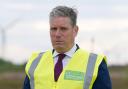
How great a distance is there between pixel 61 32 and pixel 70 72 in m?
0.41

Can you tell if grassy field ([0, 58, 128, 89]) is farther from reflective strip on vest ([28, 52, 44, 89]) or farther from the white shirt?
the white shirt

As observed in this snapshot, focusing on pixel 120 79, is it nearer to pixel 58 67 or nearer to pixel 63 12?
pixel 58 67

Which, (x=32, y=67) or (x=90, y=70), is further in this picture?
(x=32, y=67)

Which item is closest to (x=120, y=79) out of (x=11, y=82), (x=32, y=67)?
(x=11, y=82)

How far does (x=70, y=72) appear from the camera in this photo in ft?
23.4

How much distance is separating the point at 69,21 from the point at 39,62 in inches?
22.4

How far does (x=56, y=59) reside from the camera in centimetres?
728

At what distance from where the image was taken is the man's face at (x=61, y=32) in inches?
277

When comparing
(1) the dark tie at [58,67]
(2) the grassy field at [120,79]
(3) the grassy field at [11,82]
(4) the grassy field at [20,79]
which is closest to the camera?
Result: (1) the dark tie at [58,67]

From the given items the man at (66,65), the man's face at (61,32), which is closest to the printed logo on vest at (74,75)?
the man at (66,65)

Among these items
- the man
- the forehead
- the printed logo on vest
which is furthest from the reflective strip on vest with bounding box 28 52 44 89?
the forehead

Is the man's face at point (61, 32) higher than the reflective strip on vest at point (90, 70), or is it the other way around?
the man's face at point (61, 32)

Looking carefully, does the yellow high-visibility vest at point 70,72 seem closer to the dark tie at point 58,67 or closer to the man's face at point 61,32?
the dark tie at point 58,67

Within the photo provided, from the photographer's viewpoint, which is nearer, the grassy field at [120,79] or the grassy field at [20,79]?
the grassy field at [120,79]
